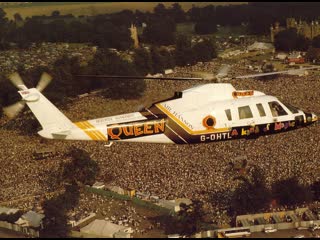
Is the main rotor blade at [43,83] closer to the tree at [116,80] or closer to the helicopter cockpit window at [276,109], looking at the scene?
the helicopter cockpit window at [276,109]

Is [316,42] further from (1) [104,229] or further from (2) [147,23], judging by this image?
(1) [104,229]

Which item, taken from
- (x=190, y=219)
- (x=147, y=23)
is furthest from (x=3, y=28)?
(x=190, y=219)

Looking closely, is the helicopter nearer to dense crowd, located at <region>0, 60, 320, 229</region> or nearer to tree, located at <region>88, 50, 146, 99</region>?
dense crowd, located at <region>0, 60, 320, 229</region>

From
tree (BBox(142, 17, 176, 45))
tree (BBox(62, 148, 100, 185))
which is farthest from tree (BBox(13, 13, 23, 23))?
tree (BBox(62, 148, 100, 185))

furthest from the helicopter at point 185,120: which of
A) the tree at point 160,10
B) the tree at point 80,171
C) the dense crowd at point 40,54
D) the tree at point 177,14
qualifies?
the tree at point 160,10

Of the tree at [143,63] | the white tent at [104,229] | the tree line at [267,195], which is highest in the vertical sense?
the tree at [143,63]

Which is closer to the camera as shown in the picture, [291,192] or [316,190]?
[291,192]

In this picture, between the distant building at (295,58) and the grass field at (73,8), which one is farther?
the grass field at (73,8)
